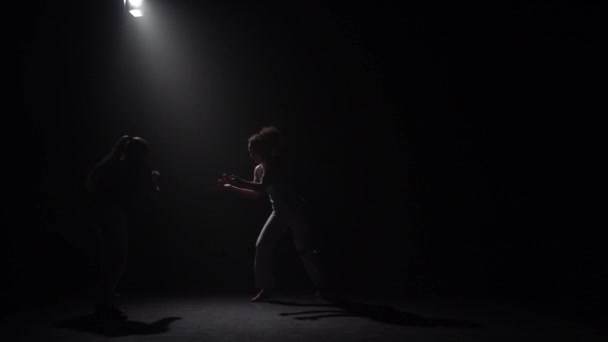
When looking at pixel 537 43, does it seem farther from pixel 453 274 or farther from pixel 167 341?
pixel 167 341

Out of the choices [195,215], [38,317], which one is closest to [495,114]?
[195,215]

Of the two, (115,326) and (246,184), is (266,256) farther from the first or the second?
(115,326)

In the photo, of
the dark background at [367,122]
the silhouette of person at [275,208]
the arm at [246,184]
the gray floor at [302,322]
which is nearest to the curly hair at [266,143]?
the silhouette of person at [275,208]

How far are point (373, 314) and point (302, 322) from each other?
67 centimetres

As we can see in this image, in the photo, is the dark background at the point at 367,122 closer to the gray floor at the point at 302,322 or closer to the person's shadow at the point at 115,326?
the gray floor at the point at 302,322

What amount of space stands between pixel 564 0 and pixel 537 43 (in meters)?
0.58

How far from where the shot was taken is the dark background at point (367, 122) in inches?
255

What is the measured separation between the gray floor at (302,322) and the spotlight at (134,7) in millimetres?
3254

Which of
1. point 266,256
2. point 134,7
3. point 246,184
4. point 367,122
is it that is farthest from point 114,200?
point 367,122

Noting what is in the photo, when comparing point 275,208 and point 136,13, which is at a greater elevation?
point 136,13

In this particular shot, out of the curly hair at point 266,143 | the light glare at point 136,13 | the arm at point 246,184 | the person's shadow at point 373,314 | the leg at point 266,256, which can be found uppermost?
the light glare at point 136,13

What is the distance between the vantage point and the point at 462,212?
6.54 m

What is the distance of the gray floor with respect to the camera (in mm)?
3432

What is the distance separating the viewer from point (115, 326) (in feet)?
12.4
